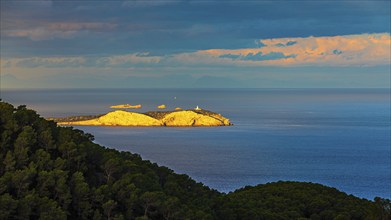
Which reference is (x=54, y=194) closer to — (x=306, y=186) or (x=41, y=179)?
(x=41, y=179)

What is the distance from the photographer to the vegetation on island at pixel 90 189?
104 feet

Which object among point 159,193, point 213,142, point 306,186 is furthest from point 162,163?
point 159,193

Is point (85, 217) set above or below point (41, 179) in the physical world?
below

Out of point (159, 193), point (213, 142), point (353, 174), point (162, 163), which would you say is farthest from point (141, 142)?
point (159, 193)

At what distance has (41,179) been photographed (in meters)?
32.6

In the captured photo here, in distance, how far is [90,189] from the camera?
1385 inches

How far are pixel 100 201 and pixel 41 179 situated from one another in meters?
3.74

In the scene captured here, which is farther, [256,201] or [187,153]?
[187,153]

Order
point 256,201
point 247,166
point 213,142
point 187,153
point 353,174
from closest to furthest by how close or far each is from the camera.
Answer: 1. point 256,201
2. point 353,174
3. point 247,166
4. point 187,153
5. point 213,142

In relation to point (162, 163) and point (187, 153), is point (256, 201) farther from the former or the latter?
point (187, 153)

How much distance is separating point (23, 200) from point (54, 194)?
355cm

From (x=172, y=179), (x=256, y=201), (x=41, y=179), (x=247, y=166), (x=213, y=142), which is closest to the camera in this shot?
(x=41, y=179)

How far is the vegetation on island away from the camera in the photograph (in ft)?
104

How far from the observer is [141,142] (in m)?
186
